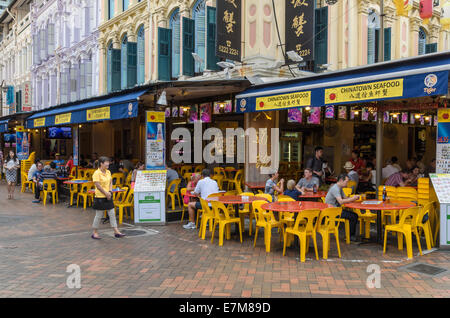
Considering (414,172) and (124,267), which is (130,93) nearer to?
(124,267)

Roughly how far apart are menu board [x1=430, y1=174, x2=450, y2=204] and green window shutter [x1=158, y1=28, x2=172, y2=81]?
1094cm

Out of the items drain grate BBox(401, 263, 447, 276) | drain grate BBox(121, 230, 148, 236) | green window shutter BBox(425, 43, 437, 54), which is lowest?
drain grate BBox(121, 230, 148, 236)

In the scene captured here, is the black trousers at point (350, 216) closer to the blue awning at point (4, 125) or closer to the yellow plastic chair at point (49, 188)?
the yellow plastic chair at point (49, 188)

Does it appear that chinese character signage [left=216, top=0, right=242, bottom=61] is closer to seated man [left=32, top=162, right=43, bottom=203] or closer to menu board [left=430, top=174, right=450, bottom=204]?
menu board [left=430, top=174, right=450, bottom=204]

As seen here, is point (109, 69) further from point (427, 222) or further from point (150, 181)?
point (427, 222)

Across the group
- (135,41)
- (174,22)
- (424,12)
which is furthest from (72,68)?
(424,12)

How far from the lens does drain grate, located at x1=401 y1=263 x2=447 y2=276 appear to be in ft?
18.1

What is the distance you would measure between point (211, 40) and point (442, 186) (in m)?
8.82

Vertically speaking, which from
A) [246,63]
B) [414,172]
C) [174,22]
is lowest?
[414,172]

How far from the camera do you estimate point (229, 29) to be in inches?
456

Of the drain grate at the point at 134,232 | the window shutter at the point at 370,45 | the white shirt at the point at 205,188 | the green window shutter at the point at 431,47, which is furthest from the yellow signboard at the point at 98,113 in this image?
the green window shutter at the point at 431,47

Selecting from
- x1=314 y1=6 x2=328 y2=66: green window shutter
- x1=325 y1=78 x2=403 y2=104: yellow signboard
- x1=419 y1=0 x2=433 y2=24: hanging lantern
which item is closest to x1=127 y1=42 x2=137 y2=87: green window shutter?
x1=314 y1=6 x2=328 y2=66: green window shutter
